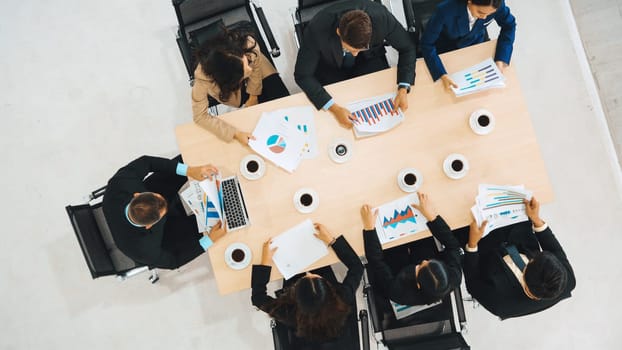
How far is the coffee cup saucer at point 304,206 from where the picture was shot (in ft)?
6.19

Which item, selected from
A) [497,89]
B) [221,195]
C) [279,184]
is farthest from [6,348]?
[497,89]

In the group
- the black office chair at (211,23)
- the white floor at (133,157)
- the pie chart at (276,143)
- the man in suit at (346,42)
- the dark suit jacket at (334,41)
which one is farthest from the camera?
the white floor at (133,157)

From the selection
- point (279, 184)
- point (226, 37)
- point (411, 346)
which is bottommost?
point (411, 346)

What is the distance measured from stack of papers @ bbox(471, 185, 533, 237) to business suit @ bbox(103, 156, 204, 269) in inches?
56.3

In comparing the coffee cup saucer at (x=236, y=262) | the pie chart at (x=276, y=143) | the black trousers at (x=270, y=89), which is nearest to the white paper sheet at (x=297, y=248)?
the coffee cup saucer at (x=236, y=262)

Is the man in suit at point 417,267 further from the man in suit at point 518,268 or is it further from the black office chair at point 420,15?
the black office chair at point 420,15

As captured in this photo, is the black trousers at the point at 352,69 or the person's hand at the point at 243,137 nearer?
the person's hand at the point at 243,137

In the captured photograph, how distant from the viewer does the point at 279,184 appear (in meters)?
1.91

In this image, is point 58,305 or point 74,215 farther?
point 58,305

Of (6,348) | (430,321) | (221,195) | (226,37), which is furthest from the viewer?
(6,348)

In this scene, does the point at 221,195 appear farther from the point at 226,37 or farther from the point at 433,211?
the point at 433,211

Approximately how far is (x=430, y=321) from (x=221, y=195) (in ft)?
3.99

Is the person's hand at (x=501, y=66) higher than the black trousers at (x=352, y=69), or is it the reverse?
the black trousers at (x=352, y=69)

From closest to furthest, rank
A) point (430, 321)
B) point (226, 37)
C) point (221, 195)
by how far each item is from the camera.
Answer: point (226, 37)
point (221, 195)
point (430, 321)
